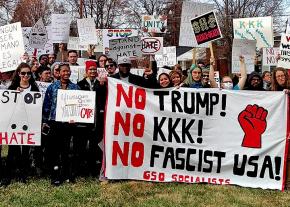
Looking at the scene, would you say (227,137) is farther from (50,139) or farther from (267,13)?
(267,13)

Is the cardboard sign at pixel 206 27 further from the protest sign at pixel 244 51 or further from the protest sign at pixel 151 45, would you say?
the protest sign at pixel 151 45

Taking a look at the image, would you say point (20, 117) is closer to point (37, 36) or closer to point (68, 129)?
point (68, 129)

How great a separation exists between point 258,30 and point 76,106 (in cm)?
580

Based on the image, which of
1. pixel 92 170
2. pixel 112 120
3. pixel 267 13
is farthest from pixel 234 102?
pixel 267 13

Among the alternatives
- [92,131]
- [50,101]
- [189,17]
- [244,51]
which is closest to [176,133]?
[92,131]

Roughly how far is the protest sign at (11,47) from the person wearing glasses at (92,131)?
164 centimetres

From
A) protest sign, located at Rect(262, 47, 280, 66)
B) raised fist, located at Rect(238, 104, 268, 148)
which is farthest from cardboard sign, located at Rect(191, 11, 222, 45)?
protest sign, located at Rect(262, 47, 280, 66)

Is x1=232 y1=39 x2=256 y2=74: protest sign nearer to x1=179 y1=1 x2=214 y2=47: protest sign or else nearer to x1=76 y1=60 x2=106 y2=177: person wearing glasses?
x1=179 y1=1 x2=214 y2=47: protest sign

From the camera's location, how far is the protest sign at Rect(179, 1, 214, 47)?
8867mm

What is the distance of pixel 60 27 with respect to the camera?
11.7 meters

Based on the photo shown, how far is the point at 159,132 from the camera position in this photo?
6914mm

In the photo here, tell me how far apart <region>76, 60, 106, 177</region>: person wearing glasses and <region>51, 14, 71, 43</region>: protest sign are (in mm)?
4538

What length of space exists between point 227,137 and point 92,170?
7.23ft

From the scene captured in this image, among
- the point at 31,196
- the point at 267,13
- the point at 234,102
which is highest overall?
the point at 267,13
